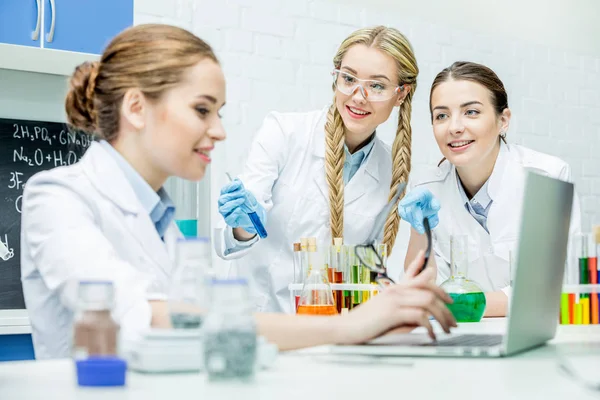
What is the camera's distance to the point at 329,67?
4.09 metres

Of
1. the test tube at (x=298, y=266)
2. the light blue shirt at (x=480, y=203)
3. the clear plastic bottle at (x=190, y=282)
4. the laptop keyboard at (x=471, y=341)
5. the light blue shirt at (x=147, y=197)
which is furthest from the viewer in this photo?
the light blue shirt at (x=480, y=203)

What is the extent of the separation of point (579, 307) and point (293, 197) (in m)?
1.13

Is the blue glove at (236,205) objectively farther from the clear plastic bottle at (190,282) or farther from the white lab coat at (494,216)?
the clear plastic bottle at (190,282)

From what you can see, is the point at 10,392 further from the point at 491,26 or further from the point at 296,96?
the point at 491,26

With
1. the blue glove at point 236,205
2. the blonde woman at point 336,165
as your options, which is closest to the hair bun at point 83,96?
the blue glove at point 236,205

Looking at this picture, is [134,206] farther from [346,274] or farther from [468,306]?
[468,306]

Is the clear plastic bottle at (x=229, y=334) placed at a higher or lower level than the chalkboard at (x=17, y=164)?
lower

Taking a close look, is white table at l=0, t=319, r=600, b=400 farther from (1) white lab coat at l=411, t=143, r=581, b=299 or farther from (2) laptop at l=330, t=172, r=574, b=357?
(1) white lab coat at l=411, t=143, r=581, b=299

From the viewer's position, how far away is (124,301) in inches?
49.5

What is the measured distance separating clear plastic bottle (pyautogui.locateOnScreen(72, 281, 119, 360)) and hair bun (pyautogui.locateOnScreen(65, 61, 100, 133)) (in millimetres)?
809

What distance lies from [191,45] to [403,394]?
3.36ft

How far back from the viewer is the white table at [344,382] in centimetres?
84

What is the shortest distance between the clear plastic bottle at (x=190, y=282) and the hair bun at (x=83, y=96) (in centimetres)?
74

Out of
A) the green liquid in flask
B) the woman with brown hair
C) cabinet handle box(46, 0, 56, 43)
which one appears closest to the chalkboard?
cabinet handle box(46, 0, 56, 43)
